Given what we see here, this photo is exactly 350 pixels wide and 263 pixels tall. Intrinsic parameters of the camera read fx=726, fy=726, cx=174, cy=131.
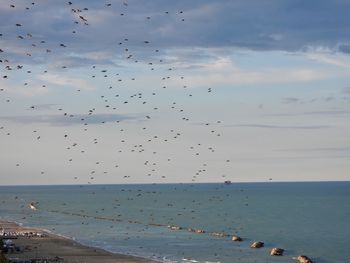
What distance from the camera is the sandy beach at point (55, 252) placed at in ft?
269

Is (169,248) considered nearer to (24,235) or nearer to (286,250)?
(286,250)

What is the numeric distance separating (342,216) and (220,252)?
94178 millimetres

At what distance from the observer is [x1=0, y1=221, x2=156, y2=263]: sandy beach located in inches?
3233

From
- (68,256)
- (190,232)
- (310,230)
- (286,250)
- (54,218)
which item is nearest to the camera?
(68,256)

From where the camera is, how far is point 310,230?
5527 inches

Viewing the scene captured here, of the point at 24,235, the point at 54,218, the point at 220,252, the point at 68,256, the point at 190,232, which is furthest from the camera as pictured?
the point at 54,218

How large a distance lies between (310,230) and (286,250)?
131ft

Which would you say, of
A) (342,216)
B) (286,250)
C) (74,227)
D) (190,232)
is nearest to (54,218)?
(74,227)

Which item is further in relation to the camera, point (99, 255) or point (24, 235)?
point (24, 235)

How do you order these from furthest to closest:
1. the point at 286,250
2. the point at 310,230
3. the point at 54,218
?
the point at 54,218
the point at 310,230
the point at 286,250

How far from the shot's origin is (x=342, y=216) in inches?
7151

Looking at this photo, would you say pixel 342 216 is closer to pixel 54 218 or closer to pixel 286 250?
pixel 54 218

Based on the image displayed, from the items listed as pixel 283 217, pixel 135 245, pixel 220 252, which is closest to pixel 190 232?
pixel 135 245

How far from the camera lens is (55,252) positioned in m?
90.6
